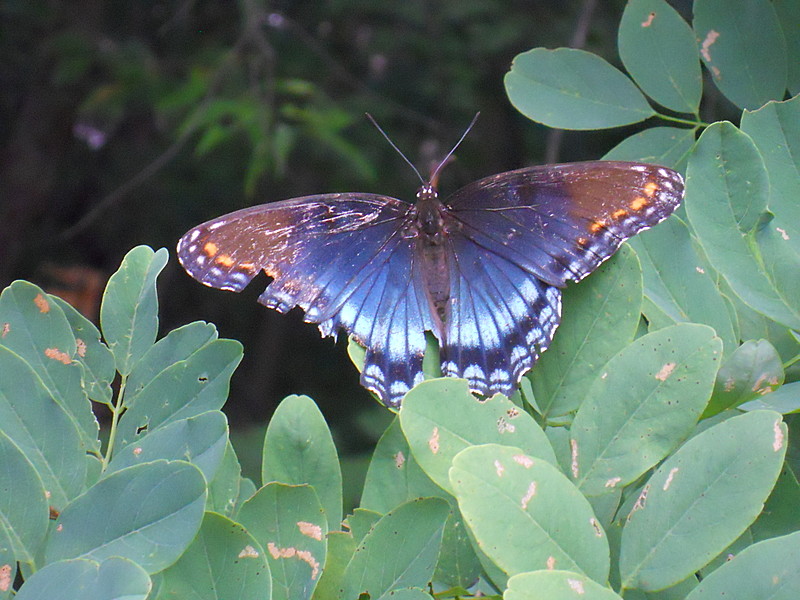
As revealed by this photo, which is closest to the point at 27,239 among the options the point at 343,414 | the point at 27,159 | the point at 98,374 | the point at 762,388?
the point at 27,159

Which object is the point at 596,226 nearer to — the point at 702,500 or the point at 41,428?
the point at 702,500

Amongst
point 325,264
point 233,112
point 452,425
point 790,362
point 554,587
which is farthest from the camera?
point 233,112

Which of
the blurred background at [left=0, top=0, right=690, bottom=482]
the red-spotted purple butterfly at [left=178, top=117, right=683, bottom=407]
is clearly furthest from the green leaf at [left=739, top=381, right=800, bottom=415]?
the blurred background at [left=0, top=0, right=690, bottom=482]

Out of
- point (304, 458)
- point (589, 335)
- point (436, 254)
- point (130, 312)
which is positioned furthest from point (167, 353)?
point (436, 254)

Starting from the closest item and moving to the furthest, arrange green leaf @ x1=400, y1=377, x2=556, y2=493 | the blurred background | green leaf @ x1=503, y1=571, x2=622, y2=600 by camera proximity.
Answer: green leaf @ x1=503, y1=571, x2=622, y2=600 < green leaf @ x1=400, y1=377, x2=556, y2=493 < the blurred background

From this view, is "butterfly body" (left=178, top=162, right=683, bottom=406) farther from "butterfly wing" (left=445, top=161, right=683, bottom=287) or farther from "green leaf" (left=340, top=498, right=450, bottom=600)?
"green leaf" (left=340, top=498, right=450, bottom=600)

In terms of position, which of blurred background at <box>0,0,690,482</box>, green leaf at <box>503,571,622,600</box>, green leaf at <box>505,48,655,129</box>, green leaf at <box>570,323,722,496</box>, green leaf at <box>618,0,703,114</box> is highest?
green leaf at <box>618,0,703,114</box>

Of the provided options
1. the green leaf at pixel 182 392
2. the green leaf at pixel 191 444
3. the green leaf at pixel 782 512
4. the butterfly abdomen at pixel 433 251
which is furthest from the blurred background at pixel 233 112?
the green leaf at pixel 782 512

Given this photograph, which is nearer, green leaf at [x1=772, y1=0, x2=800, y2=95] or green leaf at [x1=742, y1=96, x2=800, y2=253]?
green leaf at [x1=742, y1=96, x2=800, y2=253]
